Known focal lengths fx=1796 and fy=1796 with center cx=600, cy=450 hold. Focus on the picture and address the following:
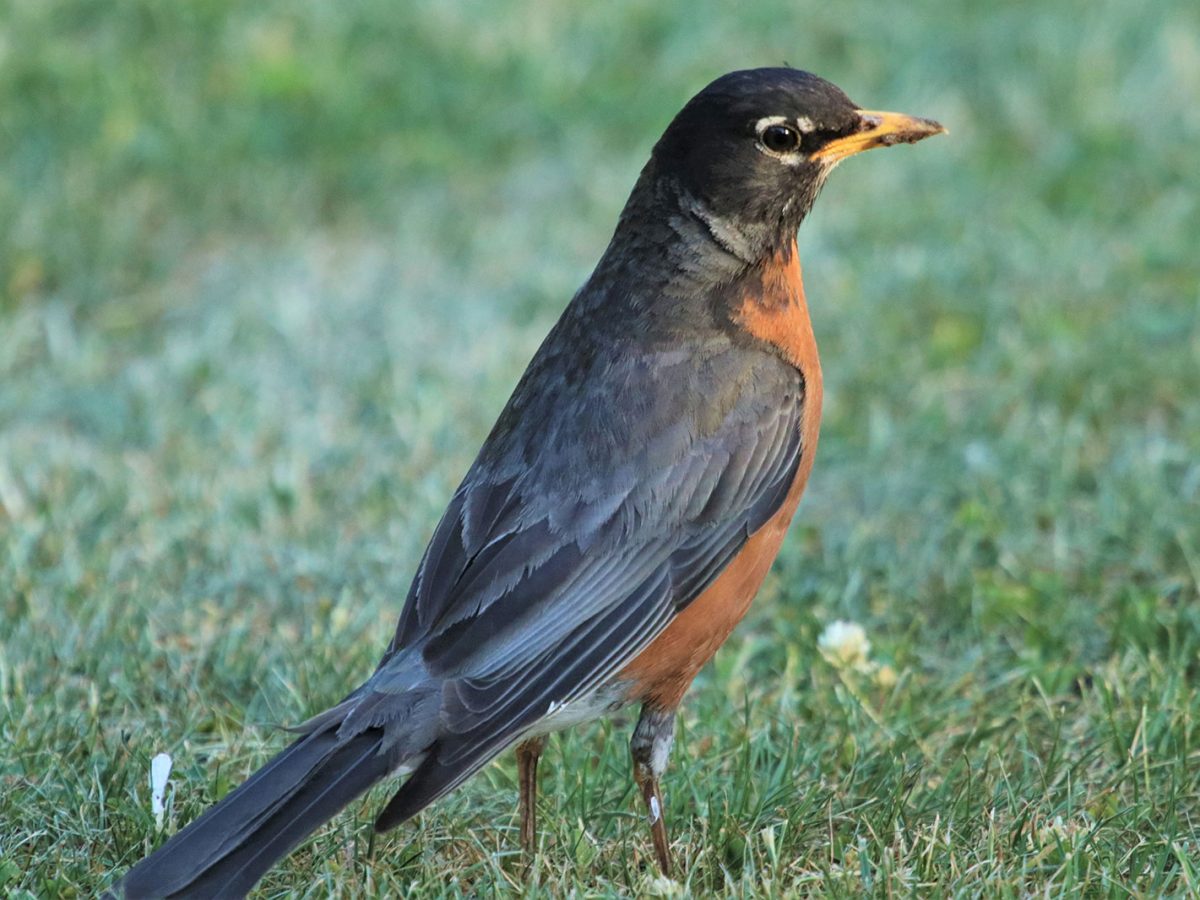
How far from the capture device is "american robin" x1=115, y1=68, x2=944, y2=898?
3512 millimetres

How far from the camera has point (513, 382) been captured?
263 inches

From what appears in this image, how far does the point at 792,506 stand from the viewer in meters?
4.18

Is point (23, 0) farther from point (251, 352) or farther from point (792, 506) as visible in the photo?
point (792, 506)

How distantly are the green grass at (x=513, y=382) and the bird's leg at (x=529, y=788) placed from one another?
45 millimetres

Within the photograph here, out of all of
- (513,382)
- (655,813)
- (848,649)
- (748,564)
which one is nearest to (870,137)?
(748,564)

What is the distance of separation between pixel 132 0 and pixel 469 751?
21.2ft

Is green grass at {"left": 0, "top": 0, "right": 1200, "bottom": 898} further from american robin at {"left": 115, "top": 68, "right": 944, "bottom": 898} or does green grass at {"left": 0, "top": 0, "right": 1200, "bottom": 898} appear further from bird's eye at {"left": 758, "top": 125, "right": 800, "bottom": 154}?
bird's eye at {"left": 758, "top": 125, "right": 800, "bottom": 154}

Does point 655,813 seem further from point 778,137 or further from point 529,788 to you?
point 778,137

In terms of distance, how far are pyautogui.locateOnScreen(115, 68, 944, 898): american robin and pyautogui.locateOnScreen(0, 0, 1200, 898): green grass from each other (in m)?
0.32

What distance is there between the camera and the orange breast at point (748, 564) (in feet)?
12.8

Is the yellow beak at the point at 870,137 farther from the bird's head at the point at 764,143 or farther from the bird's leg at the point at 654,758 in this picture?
the bird's leg at the point at 654,758

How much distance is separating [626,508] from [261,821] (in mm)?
1078

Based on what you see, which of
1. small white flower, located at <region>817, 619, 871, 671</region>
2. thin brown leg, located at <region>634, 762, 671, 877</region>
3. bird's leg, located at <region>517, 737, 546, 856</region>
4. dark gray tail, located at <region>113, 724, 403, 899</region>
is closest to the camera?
dark gray tail, located at <region>113, 724, 403, 899</region>

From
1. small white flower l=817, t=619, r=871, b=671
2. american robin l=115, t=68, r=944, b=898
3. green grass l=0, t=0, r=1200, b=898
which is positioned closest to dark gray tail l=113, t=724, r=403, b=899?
american robin l=115, t=68, r=944, b=898
